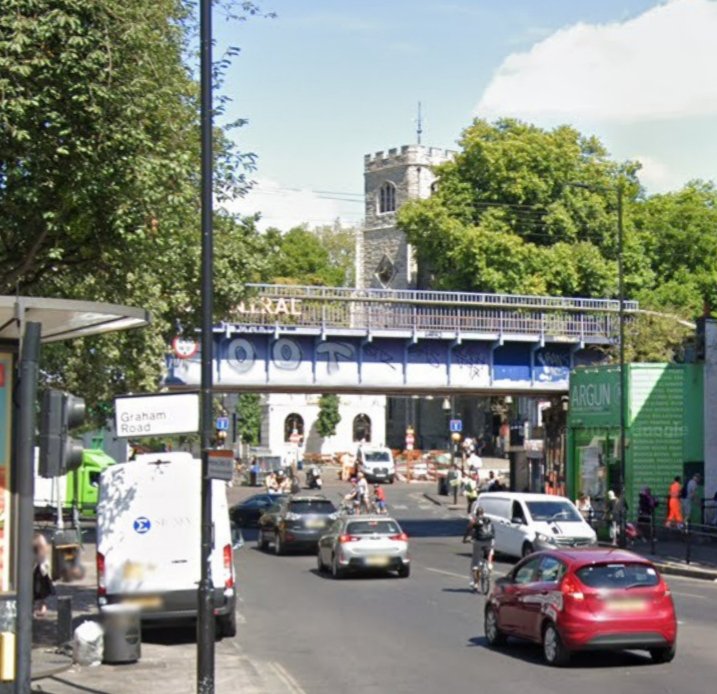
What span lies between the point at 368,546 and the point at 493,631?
36.5 ft

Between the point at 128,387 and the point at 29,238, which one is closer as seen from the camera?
the point at 29,238

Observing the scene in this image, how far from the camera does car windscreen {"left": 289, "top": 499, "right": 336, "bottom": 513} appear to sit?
38219 millimetres

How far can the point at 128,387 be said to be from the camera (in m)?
A: 31.8

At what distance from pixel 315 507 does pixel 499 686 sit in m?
22.4

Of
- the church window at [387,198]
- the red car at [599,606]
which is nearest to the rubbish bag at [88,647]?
the red car at [599,606]

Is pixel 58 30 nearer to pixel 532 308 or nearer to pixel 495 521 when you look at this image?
pixel 495 521

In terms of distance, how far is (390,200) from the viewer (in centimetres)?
11694

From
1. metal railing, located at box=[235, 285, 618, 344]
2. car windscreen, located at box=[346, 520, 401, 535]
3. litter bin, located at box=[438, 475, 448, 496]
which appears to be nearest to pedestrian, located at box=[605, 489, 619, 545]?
metal railing, located at box=[235, 285, 618, 344]

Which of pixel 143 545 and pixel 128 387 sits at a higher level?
pixel 128 387

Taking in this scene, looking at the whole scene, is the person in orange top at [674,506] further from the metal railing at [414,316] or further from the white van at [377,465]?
the white van at [377,465]

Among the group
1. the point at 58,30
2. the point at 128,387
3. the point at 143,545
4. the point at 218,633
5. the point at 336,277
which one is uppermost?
the point at 336,277

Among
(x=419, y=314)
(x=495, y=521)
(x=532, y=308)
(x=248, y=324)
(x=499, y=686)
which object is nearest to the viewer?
(x=499, y=686)

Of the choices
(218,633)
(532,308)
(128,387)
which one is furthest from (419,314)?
(218,633)

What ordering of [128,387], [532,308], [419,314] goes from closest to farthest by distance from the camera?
[128,387] < [419,314] < [532,308]
